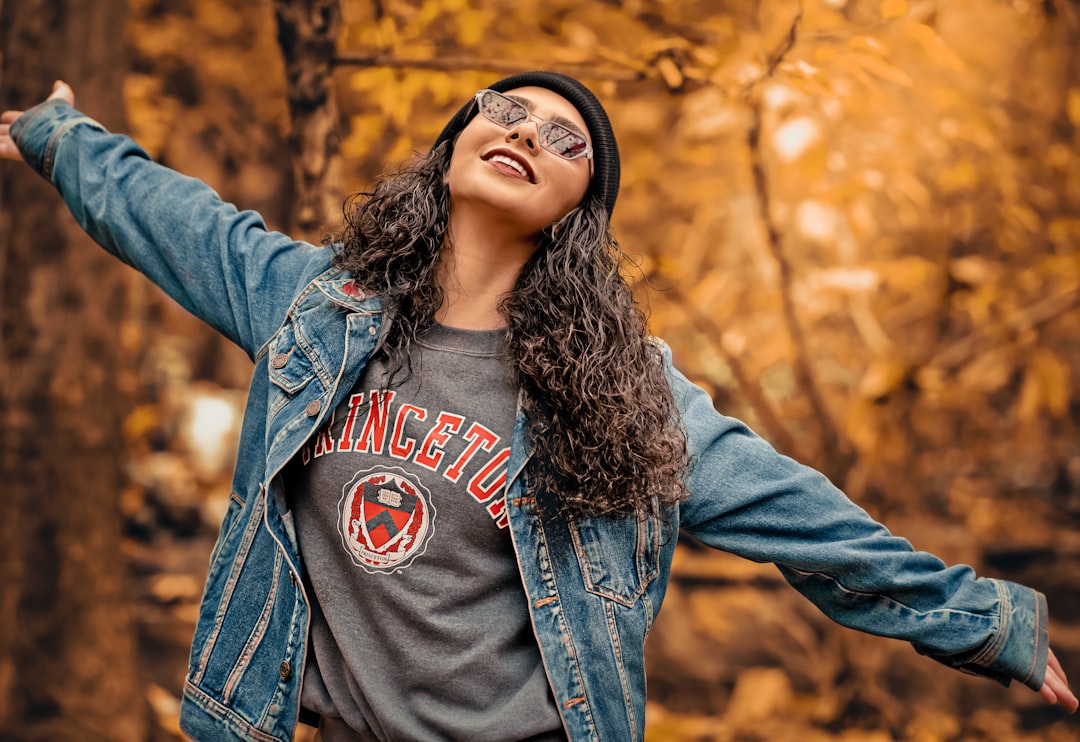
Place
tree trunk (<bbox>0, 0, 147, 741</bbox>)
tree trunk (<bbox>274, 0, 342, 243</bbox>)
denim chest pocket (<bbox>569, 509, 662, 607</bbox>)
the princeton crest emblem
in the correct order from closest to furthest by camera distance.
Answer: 1. the princeton crest emblem
2. denim chest pocket (<bbox>569, 509, 662, 607</bbox>)
3. tree trunk (<bbox>274, 0, 342, 243</bbox>)
4. tree trunk (<bbox>0, 0, 147, 741</bbox>)

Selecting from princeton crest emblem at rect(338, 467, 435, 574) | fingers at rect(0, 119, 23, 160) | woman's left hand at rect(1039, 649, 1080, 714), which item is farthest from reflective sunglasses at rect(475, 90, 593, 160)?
woman's left hand at rect(1039, 649, 1080, 714)

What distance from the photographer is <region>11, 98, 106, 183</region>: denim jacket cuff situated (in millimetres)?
1819

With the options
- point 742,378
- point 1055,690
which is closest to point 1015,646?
point 1055,690

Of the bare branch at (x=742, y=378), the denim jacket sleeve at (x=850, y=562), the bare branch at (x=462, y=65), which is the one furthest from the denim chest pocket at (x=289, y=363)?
the bare branch at (x=742, y=378)

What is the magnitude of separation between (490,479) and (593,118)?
0.71 meters

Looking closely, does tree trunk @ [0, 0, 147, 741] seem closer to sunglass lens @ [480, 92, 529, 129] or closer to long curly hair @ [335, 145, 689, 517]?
long curly hair @ [335, 145, 689, 517]

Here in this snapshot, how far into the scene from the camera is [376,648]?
1.56 meters

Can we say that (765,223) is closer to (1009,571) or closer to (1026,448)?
(1026,448)

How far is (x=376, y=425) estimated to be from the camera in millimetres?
1611

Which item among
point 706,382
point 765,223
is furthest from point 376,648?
point 765,223

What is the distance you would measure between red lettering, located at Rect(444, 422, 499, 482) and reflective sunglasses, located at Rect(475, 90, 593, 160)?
52 cm

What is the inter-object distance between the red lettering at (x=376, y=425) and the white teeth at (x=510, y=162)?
0.45 metres

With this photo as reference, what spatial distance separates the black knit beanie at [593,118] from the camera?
1.81 meters

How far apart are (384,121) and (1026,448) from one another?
7.55ft
